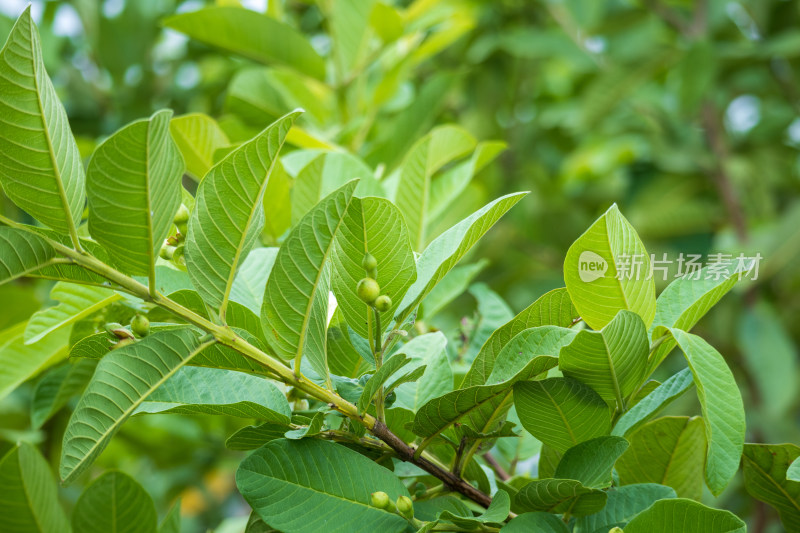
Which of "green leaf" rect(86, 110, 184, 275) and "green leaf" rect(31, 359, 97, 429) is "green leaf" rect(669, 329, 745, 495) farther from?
"green leaf" rect(31, 359, 97, 429)

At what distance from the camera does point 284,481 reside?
49 cm

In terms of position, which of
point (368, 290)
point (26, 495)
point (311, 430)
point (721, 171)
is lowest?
point (26, 495)

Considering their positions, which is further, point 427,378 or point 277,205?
point 277,205

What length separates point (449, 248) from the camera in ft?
1.62

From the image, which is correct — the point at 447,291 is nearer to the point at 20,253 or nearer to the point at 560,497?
the point at 560,497

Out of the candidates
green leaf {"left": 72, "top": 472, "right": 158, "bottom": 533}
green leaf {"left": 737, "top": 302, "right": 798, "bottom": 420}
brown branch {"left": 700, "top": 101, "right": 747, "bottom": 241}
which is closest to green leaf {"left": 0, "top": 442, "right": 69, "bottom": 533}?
green leaf {"left": 72, "top": 472, "right": 158, "bottom": 533}

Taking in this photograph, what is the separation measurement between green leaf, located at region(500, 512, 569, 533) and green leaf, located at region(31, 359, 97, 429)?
49 cm

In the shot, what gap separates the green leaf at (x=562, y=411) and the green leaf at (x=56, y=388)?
1.57 feet

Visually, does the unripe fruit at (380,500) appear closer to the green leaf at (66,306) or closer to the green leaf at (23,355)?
the green leaf at (66,306)

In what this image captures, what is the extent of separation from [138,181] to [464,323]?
1.31 feet

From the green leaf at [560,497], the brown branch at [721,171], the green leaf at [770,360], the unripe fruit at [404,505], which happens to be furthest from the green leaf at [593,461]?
the brown branch at [721,171]

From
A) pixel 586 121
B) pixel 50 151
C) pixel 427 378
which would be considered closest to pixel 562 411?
pixel 427 378

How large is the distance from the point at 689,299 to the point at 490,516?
216 mm

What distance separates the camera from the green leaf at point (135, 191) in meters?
0.42
